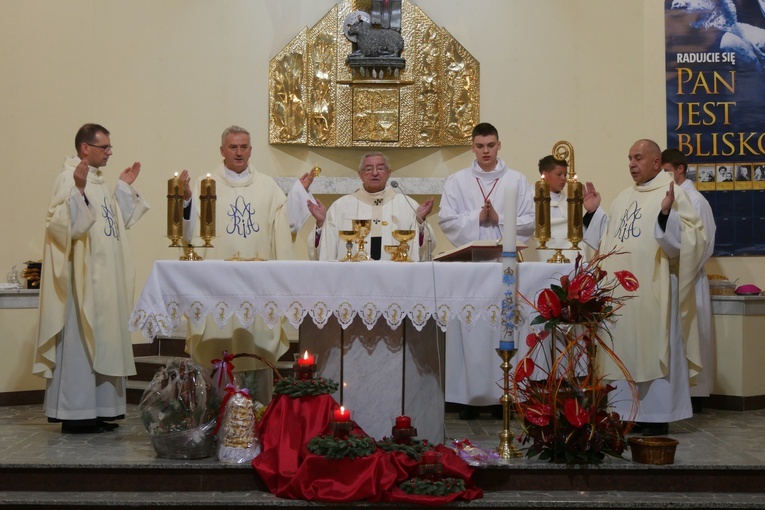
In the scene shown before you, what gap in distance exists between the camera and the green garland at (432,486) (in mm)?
4969

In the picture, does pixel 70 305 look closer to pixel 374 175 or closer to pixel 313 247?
pixel 313 247

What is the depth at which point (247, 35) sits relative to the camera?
32.1 feet

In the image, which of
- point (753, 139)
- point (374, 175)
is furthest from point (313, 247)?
point (753, 139)

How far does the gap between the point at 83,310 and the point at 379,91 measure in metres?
4.30

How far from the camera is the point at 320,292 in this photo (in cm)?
551

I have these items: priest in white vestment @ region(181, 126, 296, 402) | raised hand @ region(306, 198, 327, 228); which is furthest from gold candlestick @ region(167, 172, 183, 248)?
raised hand @ region(306, 198, 327, 228)

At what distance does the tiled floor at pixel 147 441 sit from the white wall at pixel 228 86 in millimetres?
2176

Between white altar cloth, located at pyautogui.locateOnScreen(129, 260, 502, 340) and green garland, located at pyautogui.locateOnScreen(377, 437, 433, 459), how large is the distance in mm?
629

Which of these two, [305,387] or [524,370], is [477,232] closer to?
[524,370]

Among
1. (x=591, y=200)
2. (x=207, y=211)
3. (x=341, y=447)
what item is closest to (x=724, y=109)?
(x=591, y=200)

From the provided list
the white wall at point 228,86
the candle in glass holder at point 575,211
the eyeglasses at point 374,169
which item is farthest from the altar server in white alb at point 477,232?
the white wall at point 228,86

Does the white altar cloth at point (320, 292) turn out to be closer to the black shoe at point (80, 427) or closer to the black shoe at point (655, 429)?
the black shoe at point (80, 427)

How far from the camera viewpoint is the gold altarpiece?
9789mm

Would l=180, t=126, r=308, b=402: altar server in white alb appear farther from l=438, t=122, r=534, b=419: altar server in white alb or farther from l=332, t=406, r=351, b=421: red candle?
l=332, t=406, r=351, b=421: red candle
